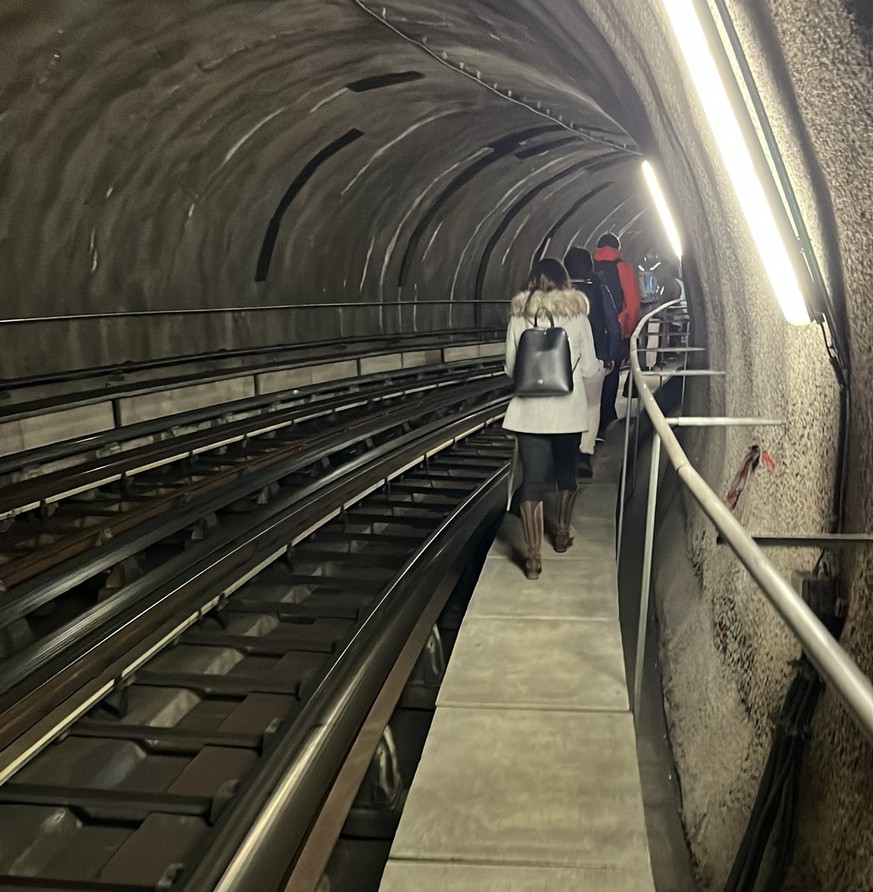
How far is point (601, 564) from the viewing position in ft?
18.0

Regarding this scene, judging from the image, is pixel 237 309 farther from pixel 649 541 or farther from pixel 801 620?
pixel 801 620

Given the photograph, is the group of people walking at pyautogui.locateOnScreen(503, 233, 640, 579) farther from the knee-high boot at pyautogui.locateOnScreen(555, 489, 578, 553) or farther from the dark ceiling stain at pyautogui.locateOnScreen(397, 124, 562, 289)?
the dark ceiling stain at pyautogui.locateOnScreen(397, 124, 562, 289)

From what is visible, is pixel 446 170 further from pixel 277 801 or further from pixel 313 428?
pixel 277 801

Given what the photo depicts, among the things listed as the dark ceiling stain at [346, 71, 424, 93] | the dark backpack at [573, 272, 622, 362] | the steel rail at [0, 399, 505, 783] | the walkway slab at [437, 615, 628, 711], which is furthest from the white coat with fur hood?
the dark ceiling stain at [346, 71, 424, 93]

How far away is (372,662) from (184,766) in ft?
3.48

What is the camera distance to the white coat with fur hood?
16.6 ft

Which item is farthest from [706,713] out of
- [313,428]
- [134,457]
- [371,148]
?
[371,148]

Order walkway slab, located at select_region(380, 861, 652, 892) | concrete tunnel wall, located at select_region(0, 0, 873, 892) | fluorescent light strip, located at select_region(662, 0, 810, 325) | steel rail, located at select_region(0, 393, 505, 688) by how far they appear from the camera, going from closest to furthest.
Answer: concrete tunnel wall, located at select_region(0, 0, 873, 892)
fluorescent light strip, located at select_region(662, 0, 810, 325)
walkway slab, located at select_region(380, 861, 652, 892)
steel rail, located at select_region(0, 393, 505, 688)

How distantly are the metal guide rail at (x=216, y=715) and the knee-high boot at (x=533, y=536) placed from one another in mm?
652

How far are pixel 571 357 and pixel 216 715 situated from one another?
2.76 meters

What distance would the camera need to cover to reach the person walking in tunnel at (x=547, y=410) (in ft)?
16.6

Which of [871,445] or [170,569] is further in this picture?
[170,569]

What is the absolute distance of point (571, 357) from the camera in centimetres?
513

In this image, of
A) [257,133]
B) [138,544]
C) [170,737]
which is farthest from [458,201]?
[170,737]
